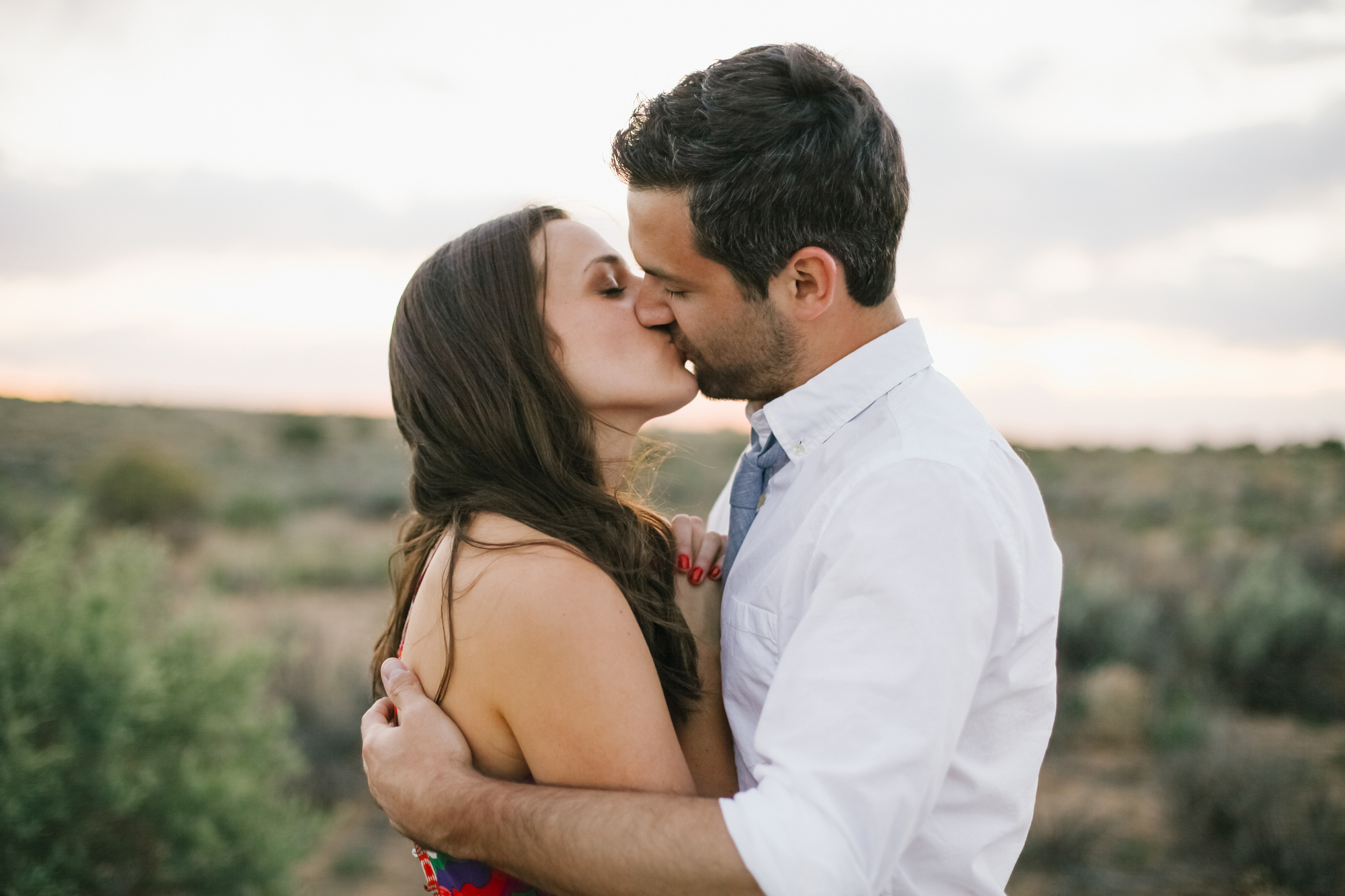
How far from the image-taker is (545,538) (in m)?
1.90

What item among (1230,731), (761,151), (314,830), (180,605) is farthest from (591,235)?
(180,605)

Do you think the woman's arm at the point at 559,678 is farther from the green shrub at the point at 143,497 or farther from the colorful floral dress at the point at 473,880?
the green shrub at the point at 143,497

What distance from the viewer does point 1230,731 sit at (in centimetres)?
621

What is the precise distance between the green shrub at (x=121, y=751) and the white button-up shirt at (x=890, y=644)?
319 cm

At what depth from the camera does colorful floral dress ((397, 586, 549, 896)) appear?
1920 mm

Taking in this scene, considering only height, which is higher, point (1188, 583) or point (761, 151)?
point (761, 151)

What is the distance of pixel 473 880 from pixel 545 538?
783 mm

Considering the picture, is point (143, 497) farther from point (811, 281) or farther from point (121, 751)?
point (811, 281)

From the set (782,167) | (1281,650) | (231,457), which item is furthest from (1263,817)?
(231,457)

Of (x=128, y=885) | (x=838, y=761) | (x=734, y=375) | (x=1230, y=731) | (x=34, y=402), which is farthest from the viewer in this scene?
(x=34, y=402)

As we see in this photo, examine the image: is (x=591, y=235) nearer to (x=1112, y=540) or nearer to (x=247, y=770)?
(x=247, y=770)

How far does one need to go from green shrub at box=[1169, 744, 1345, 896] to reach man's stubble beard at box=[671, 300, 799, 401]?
4575 mm

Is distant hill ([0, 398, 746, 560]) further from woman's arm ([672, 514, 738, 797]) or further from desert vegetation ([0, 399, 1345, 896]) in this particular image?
desert vegetation ([0, 399, 1345, 896])

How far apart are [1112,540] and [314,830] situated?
12060 mm
